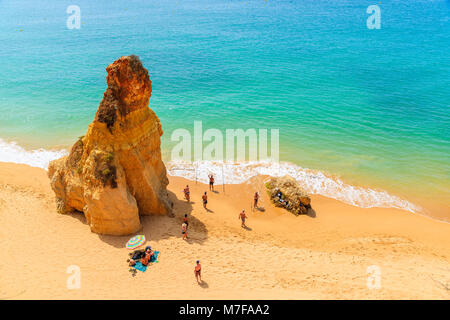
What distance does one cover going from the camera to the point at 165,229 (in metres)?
12.8

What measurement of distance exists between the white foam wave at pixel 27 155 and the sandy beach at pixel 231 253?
4.31 metres

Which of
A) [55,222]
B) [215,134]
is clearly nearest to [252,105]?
[215,134]

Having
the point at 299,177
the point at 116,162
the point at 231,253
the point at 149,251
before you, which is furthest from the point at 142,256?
the point at 299,177

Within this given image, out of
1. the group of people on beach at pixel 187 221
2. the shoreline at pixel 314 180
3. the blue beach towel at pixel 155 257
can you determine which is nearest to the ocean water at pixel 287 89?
the shoreline at pixel 314 180

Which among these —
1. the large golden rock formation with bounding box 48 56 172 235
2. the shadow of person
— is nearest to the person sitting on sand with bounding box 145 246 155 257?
the shadow of person

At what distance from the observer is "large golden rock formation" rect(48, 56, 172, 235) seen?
11.3m

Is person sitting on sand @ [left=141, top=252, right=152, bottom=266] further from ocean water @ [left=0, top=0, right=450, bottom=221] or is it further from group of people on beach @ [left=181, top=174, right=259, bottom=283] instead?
ocean water @ [left=0, top=0, right=450, bottom=221]

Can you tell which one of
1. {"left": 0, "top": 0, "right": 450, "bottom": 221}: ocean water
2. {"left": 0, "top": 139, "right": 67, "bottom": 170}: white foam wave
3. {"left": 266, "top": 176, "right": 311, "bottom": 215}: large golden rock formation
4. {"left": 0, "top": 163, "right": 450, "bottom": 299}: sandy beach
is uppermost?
{"left": 0, "top": 0, "right": 450, "bottom": 221}: ocean water

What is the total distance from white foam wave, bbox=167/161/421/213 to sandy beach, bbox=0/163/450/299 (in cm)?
107

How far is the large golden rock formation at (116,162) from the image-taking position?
11.3 metres

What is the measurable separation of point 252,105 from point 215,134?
7.66 m

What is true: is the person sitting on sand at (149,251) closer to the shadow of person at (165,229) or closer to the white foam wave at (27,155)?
the shadow of person at (165,229)

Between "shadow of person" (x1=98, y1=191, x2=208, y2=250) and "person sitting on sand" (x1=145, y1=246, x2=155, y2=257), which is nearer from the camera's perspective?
"person sitting on sand" (x1=145, y1=246, x2=155, y2=257)
